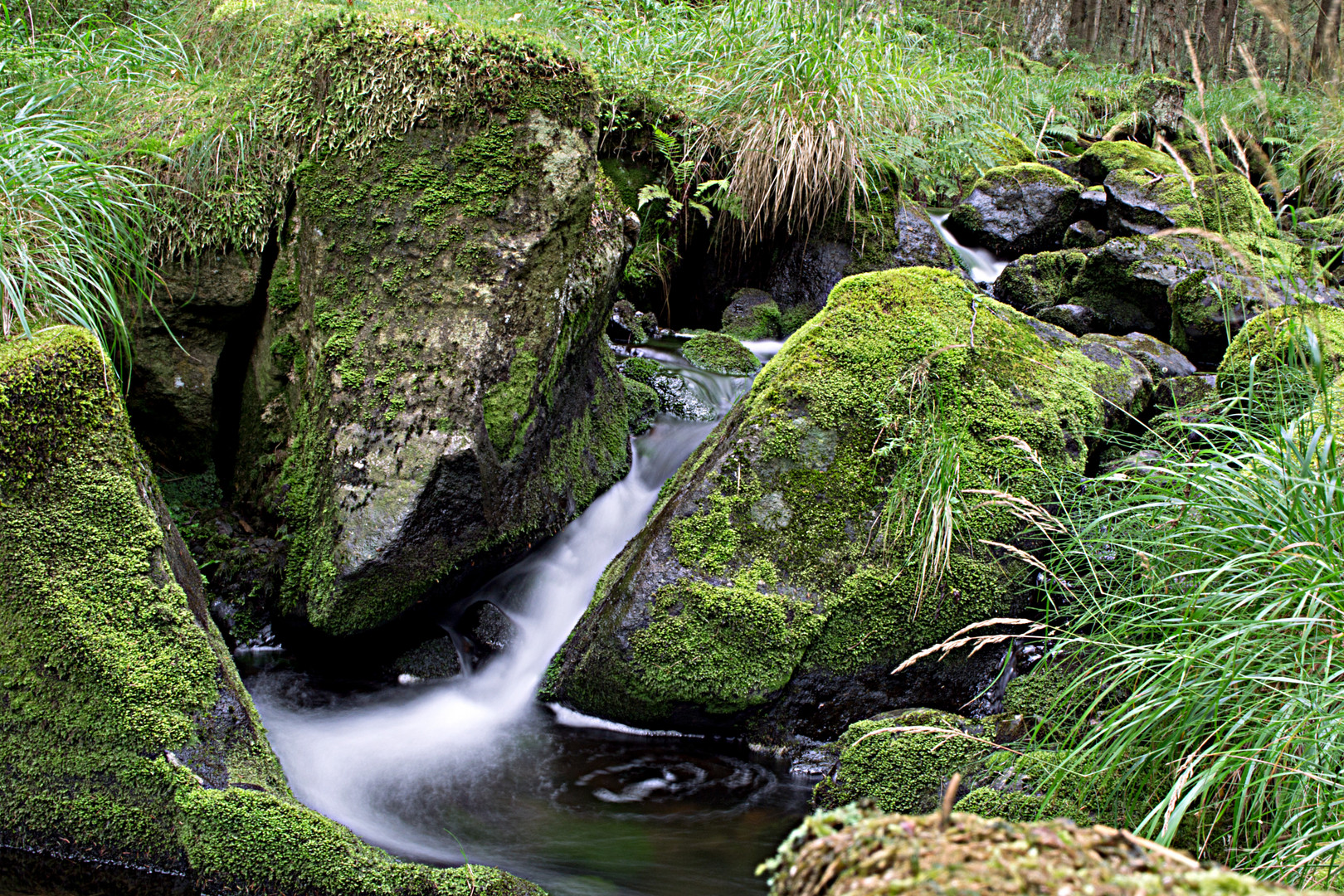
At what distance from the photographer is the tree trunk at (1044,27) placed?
15672mm

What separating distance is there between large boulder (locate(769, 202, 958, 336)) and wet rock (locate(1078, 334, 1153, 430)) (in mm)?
2494

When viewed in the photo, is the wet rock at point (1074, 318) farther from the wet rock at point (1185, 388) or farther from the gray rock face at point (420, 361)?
the gray rock face at point (420, 361)

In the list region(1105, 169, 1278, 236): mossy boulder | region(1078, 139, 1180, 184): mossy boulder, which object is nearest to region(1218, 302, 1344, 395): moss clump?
region(1105, 169, 1278, 236): mossy boulder

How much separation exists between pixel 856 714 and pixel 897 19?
8.30 meters

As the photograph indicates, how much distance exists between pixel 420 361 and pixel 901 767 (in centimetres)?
269

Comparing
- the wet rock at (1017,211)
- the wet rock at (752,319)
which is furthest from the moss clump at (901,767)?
the wet rock at (1017,211)

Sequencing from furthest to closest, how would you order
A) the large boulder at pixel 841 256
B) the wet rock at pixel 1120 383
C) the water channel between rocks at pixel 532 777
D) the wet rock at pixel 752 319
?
the large boulder at pixel 841 256 → the wet rock at pixel 752 319 → the wet rock at pixel 1120 383 → the water channel between rocks at pixel 532 777

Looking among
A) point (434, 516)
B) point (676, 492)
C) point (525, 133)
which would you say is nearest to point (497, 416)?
point (434, 516)

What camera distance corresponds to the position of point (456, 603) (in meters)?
4.36

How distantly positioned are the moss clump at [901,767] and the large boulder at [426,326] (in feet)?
6.39

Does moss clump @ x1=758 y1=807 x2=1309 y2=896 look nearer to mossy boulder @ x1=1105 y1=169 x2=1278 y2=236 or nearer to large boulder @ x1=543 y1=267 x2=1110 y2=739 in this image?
large boulder @ x1=543 y1=267 x2=1110 y2=739

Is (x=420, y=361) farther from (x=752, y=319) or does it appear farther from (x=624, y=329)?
(x=752, y=319)

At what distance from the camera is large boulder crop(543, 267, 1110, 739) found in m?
3.60

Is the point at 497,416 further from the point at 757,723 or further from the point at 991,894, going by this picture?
the point at 991,894
